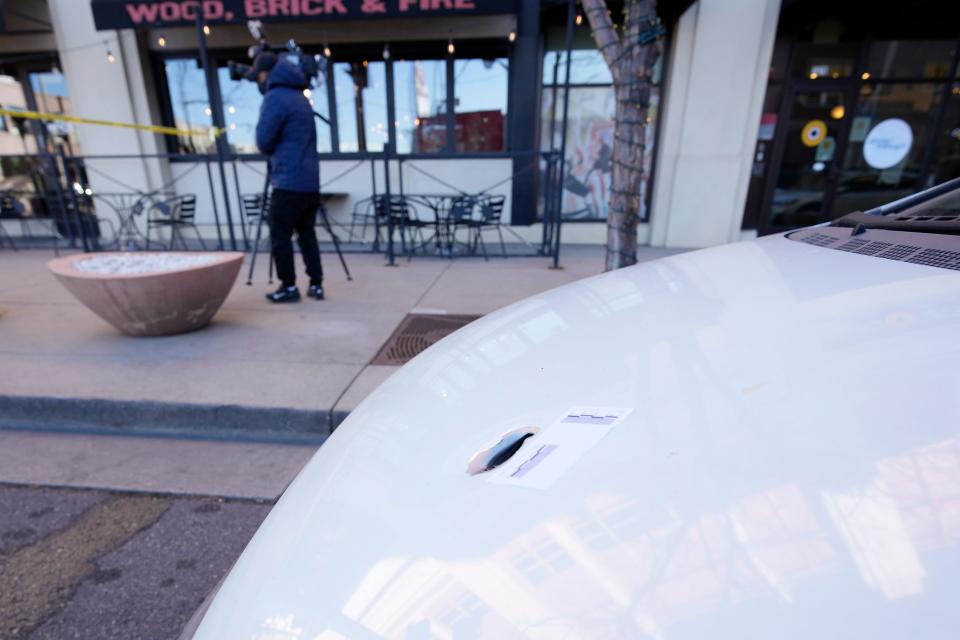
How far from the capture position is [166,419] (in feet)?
9.18

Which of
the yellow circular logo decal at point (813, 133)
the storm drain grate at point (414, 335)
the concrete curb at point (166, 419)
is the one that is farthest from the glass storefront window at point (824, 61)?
the concrete curb at point (166, 419)

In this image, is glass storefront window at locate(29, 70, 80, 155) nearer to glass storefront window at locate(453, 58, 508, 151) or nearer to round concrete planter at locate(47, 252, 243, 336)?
glass storefront window at locate(453, 58, 508, 151)

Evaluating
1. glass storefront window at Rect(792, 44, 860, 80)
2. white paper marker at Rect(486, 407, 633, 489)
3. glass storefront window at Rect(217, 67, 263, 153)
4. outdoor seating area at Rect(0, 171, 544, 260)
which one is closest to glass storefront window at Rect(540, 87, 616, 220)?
outdoor seating area at Rect(0, 171, 544, 260)

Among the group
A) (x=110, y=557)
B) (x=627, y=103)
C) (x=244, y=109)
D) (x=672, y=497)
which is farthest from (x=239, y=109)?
(x=672, y=497)

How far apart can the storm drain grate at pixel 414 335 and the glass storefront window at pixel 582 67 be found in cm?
520

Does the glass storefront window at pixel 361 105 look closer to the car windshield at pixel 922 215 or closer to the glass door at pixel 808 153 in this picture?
the glass door at pixel 808 153


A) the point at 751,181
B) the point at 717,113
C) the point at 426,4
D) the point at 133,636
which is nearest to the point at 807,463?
the point at 133,636

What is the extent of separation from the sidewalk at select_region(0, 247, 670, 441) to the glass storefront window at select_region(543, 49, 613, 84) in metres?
4.15

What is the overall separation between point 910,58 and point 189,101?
11.4 metres

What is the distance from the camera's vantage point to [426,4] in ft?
20.8

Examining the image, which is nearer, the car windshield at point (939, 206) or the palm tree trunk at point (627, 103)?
the car windshield at point (939, 206)

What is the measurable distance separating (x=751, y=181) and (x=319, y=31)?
7.13m

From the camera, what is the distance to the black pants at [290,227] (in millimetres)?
4277

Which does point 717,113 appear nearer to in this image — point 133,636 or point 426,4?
point 426,4
